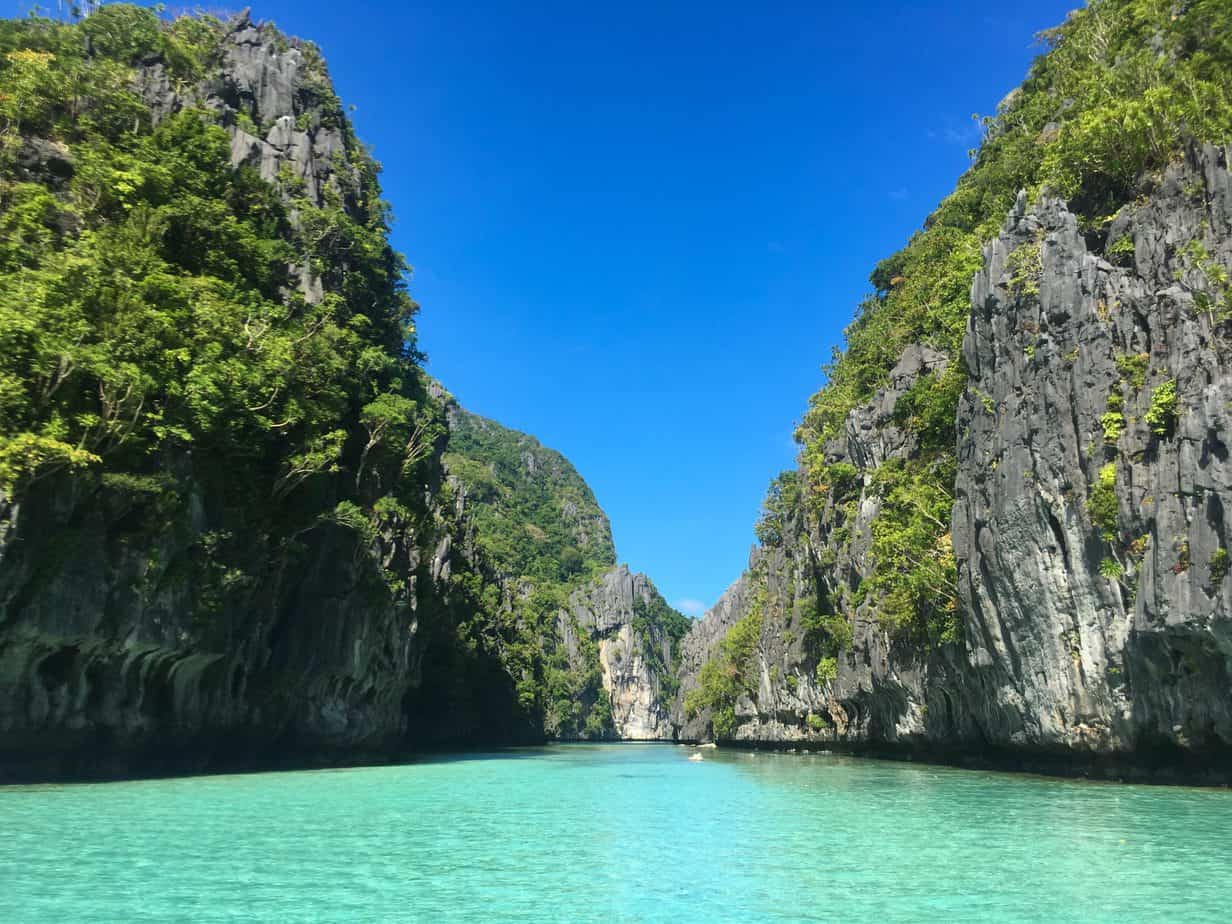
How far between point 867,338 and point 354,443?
92.5ft

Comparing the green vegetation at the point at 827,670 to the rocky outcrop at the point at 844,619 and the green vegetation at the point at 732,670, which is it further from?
the green vegetation at the point at 732,670

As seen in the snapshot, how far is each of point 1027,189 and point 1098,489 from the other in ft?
50.7

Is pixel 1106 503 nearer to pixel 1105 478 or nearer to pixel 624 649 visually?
pixel 1105 478

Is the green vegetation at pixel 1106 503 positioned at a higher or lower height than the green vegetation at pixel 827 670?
higher

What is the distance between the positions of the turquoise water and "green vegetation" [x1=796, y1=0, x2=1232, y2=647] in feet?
28.3

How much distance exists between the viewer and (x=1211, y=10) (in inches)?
936

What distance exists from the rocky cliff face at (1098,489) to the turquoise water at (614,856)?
2138 millimetres

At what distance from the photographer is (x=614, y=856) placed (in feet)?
35.7

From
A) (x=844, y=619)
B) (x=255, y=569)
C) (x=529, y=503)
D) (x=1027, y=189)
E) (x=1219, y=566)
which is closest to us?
(x=1219, y=566)

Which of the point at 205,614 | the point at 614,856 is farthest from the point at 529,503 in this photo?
the point at 614,856

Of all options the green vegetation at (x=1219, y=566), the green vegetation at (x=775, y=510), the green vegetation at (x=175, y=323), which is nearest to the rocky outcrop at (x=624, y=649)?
the green vegetation at (x=775, y=510)

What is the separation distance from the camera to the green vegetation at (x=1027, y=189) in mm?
21359

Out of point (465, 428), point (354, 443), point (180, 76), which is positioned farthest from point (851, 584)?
point (465, 428)

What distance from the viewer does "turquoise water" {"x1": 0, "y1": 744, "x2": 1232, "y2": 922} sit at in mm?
7812
